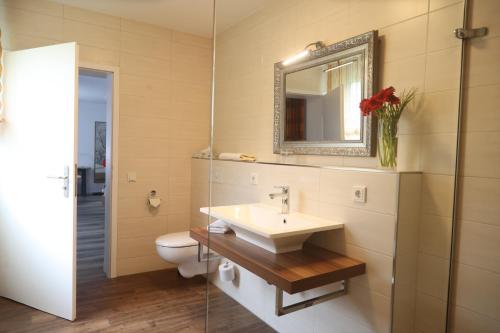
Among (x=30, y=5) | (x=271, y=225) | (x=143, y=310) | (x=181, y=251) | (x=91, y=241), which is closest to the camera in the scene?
(x=271, y=225)

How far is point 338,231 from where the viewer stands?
1609mm

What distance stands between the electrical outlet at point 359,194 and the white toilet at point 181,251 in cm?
128

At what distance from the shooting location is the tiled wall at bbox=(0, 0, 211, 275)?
7.83 feet

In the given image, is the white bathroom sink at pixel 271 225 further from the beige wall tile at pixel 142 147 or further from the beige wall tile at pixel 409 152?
the beige wall tile at pixel 142 147

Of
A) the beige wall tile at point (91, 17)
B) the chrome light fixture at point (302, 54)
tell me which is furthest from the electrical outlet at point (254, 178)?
the beige wall tile at point (91, 17)

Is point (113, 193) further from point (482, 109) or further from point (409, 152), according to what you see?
point (482, 109)

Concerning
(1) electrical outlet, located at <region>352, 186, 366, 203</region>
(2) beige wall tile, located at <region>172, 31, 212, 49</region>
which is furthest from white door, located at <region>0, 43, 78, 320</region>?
(1) electrical outlet, located at <region>352, 186, 366, 203</region>

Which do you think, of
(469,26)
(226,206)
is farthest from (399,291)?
(469,26)

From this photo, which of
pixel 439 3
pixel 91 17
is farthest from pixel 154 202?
pixel 439 3

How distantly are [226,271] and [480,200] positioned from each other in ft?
4.63

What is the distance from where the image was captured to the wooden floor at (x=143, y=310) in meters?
2.02

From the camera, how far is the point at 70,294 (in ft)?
6.89

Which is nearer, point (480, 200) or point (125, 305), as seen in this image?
point (480, 200)

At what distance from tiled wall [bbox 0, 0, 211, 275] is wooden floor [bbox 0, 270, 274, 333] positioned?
0.16 metres
